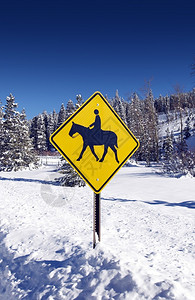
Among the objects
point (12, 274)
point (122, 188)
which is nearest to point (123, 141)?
point (12, 274)

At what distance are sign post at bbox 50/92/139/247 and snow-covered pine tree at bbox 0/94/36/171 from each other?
2494 cm

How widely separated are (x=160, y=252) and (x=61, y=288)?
181 cm

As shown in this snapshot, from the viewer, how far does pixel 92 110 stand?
2.91 m

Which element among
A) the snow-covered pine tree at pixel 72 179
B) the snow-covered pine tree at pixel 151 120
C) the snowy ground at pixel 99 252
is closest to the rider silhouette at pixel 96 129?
the snowy ground at pixel 99 252

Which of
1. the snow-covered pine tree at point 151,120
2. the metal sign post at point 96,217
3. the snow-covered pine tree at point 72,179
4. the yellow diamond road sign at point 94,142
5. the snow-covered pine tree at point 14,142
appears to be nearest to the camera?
the yellow diamond road sign at point 94,142

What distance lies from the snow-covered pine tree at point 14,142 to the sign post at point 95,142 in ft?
81.8

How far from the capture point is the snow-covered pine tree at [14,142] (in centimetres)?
2602

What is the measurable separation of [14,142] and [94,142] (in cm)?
2622

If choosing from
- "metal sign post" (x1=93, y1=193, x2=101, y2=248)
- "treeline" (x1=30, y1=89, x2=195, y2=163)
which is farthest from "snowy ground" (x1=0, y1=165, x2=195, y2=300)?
"treeline" (x1=30, y1=89, x2=195, y2=163)

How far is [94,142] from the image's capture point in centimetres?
282

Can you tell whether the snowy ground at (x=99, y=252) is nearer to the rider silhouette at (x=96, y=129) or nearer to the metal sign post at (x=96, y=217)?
the metal sign post at (x=96, y=217)

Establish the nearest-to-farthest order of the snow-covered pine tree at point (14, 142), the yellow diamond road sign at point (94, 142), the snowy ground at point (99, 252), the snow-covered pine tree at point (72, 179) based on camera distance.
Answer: the snowy ground at point (99, 252), the yellow diamond road sign at point (94, 142), the snow-covered pine tree at point (72, 179), the snow-covered pine tree at point (14, 142)

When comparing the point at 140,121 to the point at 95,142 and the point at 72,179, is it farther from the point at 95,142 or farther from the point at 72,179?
the point at 95,142

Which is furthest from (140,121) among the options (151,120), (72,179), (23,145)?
(72,179)
